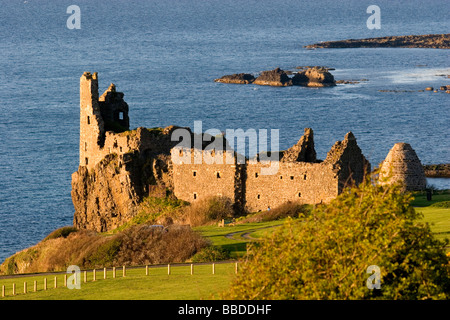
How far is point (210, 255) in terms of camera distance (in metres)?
59.1

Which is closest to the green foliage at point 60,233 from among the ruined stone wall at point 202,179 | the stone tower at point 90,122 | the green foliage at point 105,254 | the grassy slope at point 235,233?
the ruined stone wall at point 202,179

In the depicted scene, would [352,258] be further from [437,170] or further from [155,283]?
[437,170]

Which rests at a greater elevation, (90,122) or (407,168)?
(90,122)

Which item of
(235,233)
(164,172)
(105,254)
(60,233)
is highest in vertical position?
(164,172)

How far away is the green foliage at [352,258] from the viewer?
122ft

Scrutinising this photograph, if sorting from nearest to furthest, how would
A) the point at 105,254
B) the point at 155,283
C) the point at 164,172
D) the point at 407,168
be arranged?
the point at 155,283 → the point at 105,254 → the point at 407,168 → the point at 164,172

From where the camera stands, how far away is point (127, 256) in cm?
6319

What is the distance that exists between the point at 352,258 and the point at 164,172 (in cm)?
4717

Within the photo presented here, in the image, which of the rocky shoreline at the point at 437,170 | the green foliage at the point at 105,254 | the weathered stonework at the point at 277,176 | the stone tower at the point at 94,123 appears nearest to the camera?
the green foliage at the point at 105,254

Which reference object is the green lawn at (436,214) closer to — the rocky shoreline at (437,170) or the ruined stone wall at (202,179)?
the ruined stone wall at (202,179)

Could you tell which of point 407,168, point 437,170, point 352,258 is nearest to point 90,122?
point 407,168

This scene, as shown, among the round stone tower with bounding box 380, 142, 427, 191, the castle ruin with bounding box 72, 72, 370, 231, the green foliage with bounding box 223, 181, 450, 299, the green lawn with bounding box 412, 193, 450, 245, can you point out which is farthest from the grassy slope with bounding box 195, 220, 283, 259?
the green foliage with bounding box 223, 181, 450, 299

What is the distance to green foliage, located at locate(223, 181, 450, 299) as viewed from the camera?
3731 cm

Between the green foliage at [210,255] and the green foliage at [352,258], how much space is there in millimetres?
19139
